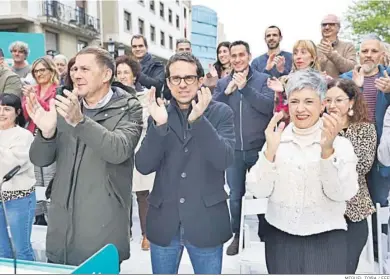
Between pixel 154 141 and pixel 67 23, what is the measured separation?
569 inches

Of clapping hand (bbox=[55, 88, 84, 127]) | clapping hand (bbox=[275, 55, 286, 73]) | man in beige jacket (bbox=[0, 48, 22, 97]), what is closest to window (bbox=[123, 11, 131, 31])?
man in beige jacket (bbox=[0, 48, 22, 97])

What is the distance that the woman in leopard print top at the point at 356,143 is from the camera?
1877 millimetres

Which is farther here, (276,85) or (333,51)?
(333,51)

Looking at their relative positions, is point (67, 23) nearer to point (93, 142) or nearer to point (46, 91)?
point (46, 91)

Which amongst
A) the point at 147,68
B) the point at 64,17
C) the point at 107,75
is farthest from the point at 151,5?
the point at 107,75

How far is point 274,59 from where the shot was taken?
11.0ft

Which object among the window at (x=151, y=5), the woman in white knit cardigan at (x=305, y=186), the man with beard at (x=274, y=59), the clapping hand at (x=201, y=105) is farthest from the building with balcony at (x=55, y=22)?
the woman in white knit cardigan at (x=305, y=186)

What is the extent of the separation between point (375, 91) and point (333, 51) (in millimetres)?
533

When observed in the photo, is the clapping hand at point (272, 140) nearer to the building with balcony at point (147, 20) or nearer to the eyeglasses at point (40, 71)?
the eyeglasses at point (40, 71)

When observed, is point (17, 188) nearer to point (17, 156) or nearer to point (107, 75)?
point (17, 156)

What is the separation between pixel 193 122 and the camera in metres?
1.67

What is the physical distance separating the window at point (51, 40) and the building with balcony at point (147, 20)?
5.26 metres

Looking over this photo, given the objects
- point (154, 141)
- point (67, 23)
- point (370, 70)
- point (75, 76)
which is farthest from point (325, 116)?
point (67, 23)

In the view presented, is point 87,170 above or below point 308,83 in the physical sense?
below
